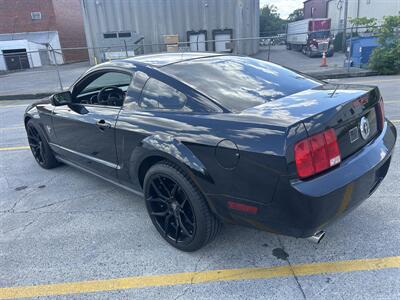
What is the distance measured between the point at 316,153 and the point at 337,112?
36 cm

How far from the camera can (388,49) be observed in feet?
40.0

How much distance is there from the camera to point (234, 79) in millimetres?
2916

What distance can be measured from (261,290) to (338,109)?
4.39ft

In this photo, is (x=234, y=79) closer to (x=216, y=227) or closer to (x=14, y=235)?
(x=216, y=227)

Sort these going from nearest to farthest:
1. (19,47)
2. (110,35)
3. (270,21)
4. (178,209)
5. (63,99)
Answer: (178,209) < (63,99) < (110,35) < (19,47) < (270,21)

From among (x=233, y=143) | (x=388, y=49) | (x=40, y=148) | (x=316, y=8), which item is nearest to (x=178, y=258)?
Result: (x=233, y=143)

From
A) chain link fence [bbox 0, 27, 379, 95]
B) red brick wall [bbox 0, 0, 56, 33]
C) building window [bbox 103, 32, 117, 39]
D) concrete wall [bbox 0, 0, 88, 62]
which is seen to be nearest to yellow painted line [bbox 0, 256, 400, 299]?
chain link fence [bbox 0, 27, 379, 95]

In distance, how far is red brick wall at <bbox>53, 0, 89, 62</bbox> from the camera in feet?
116

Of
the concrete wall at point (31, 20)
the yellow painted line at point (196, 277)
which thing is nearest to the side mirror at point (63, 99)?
the yellow painted line at point (196, 277)

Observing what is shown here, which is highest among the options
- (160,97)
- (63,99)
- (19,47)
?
(19,47)

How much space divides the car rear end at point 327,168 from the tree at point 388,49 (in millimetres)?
11312

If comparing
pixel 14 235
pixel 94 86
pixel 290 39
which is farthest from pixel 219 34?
pixel 14 235

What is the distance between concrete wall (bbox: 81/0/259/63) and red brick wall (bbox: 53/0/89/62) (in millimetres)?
11851

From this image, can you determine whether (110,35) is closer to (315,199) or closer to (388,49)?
(388,49)
